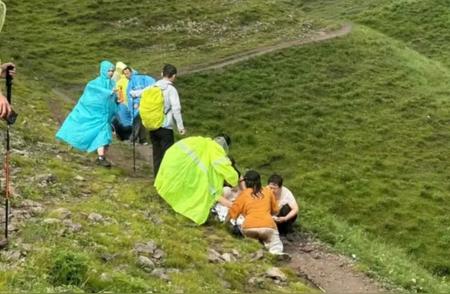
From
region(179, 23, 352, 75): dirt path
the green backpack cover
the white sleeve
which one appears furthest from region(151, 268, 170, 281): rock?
region(179, 23, 352, 75): dirt path

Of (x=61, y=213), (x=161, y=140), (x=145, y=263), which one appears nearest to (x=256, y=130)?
(x=161, y=140)

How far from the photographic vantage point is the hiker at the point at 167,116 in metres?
17.0

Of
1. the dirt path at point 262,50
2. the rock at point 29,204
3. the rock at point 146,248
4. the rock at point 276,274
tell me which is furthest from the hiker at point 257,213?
the dirt path at point 262,50

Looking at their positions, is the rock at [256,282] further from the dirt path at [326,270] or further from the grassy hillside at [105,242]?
the dirt path at [326,270]

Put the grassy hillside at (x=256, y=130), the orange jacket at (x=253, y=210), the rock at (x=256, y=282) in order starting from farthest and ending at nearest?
the orange jacket at (x=253, y=210), the rock at (x=256, y=282), the grassy hillside at (x=256, y=130)

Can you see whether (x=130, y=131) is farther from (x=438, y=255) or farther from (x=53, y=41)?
(x=53, y=41)

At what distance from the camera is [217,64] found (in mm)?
42375

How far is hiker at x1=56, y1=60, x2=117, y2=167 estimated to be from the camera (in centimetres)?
1930

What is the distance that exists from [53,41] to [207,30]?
32.8 ft

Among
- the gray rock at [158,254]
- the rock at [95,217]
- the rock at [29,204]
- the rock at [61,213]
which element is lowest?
the gray rock at [158,254]

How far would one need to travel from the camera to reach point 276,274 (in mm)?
13047

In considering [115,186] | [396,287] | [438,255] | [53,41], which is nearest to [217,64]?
[53,41]

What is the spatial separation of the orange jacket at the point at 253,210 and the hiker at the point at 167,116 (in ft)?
7.62

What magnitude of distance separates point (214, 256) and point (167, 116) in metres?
4.89
